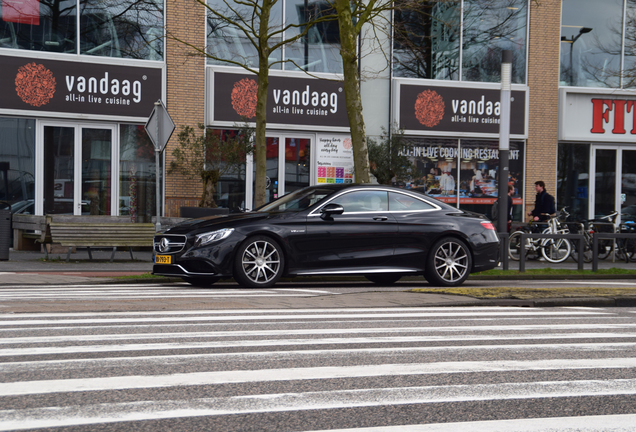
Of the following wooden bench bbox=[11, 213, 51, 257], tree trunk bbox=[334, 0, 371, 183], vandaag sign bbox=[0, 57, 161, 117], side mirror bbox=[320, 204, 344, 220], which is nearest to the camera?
side mirror bbox=[320, 204, 344, 220]

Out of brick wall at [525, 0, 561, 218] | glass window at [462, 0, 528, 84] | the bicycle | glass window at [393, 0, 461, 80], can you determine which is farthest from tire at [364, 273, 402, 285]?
brick wall at [525, 0, 561, 218]

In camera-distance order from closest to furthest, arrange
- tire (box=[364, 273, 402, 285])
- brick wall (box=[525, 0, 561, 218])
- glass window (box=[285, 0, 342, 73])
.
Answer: tire (box=[364, 273, 402, 285])
glass window (box=[285, 0, 342, 73])
brick wall (box=[525, 0, 561, 218])

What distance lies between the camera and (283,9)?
74.5 feet

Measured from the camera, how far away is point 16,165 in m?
19.6

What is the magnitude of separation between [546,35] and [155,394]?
76.2 ft

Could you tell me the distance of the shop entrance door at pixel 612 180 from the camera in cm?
2553

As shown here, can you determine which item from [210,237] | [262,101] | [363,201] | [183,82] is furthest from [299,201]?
[183,82]

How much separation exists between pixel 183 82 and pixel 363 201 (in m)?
10.8

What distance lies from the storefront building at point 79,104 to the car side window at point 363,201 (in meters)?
10.4

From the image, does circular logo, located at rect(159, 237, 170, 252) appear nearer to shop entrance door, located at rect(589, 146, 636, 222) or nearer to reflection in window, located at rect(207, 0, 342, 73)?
reflection in window, located at rect(207, 0, 342, 73)

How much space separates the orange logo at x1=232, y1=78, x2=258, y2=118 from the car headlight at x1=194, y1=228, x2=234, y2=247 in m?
11.3

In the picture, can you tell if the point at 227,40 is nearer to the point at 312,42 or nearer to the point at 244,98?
the point at 244,98

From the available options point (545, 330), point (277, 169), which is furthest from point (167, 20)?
point (545, 330)

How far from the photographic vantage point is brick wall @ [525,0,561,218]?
24969 mm
